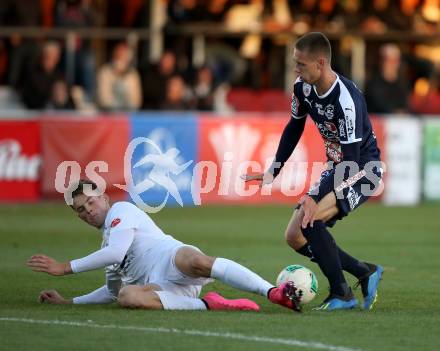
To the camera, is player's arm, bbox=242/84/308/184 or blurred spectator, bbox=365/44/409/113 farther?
blurred spectator, bbox=365/44/409/113

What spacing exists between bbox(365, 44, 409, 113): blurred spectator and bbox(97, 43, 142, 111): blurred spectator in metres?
4.33

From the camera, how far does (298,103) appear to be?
32.5ft

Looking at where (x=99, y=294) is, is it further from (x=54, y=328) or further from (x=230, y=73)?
(x=230, y=73)

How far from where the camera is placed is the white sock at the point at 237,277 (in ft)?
29.7

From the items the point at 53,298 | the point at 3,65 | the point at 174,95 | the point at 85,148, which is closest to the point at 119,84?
the point at 174,95

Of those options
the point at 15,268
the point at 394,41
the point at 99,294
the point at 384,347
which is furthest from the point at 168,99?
the point at 384,347

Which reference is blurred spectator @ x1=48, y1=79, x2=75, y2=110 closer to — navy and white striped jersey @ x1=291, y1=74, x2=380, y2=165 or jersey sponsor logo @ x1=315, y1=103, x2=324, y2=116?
navy and white striped jersey @ x1=291, y1=74, x2=380, y2=165

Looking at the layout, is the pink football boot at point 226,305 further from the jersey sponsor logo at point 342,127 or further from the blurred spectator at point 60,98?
the blurred spectator at point 60,98

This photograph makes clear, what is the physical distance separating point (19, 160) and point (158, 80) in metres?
3.75

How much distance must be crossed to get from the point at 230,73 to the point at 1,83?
14.6 feet

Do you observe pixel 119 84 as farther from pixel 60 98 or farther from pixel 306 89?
pixel 306 89

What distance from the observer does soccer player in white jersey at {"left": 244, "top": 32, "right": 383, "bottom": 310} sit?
9.41 meters

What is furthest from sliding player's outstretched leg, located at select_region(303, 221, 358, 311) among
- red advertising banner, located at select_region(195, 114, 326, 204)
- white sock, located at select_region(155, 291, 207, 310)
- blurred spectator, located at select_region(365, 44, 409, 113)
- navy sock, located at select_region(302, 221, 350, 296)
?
blurred spectator, located at select_region(365, 44, 409, 113)

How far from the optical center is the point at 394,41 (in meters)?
26.7
